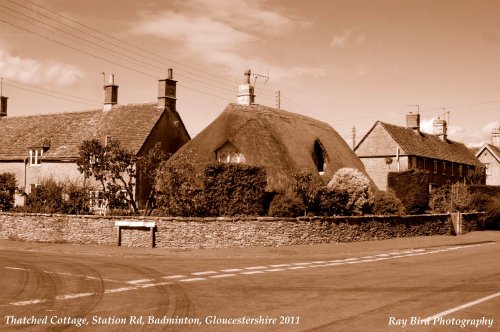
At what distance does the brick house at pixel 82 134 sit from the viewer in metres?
40.1

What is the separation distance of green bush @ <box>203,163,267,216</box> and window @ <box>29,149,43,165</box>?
22.3 meters

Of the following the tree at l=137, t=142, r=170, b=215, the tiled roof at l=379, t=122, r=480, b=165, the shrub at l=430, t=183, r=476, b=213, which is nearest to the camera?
the tree at l=137, t=142, r=170, b=215

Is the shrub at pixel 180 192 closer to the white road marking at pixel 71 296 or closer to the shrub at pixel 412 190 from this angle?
the white road marking at pixel 71 296

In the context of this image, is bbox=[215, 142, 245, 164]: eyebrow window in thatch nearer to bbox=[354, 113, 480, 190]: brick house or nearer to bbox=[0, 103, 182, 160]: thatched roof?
bbox=[0, 103, 182, 160]: thatched roof

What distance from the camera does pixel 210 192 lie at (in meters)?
25.8

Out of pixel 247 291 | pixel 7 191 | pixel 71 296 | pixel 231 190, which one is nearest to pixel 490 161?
pixel 231 190

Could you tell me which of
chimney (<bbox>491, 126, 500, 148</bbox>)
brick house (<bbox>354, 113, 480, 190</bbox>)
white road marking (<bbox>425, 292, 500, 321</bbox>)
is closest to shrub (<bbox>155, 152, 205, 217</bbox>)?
white road marking (<bbox>425, 292, 500, 321</bbox>)

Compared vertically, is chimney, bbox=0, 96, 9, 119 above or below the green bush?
above

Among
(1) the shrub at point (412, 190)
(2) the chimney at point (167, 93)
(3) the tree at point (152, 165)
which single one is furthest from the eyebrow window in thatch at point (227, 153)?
(1) the shrub at point (412, 190)

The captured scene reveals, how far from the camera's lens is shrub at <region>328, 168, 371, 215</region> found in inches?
1178

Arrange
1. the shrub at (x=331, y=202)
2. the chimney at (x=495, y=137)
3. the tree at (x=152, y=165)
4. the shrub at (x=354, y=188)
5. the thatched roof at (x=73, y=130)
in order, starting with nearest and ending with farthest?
the tree at (x=152, y=165), the shrub at (x=331, y=202), the shrub at (x=354, y=188), the thatched roof at (x=73, y=130), the chimney at (x=495, y=137)

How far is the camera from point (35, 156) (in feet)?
141

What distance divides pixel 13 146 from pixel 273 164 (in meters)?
26.0

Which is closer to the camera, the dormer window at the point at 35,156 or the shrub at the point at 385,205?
the shrub at the point at 385,205
